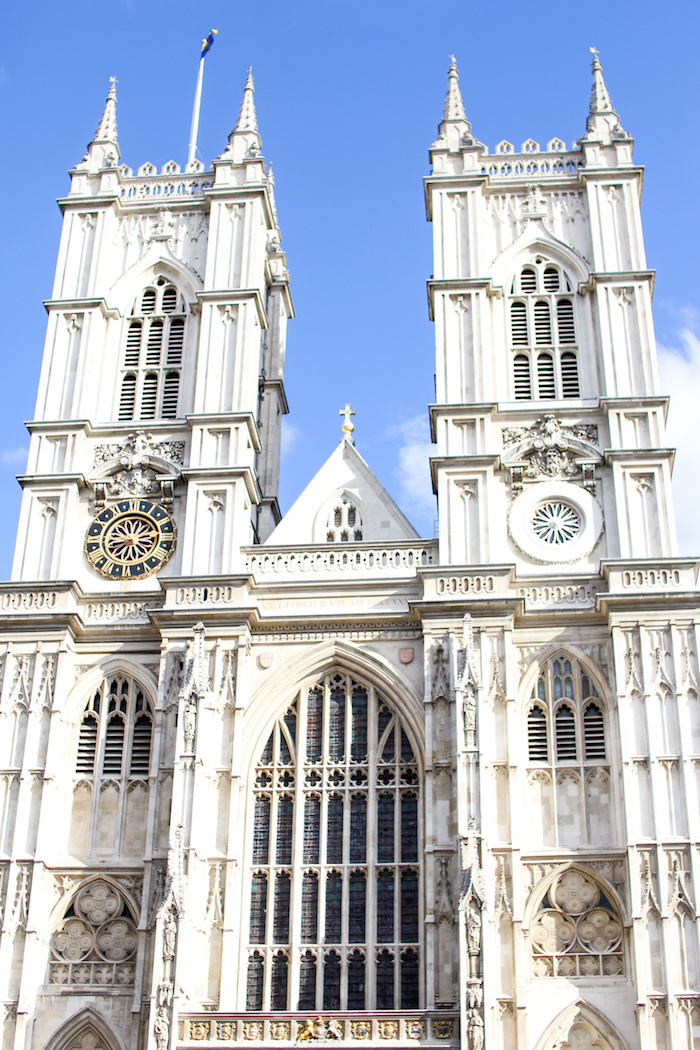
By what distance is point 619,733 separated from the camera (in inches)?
1058

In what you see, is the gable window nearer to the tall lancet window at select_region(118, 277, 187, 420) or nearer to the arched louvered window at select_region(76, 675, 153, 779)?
the tall lancet window at select_region(118, 277, 187, 420)

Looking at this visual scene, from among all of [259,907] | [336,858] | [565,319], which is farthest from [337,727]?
[565,319]

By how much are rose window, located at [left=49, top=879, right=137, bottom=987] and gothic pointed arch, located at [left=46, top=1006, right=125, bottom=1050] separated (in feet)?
2.06

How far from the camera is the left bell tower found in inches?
1203

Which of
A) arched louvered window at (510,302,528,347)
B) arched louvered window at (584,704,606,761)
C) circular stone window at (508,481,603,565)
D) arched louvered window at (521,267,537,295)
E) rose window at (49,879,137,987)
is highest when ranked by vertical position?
arched louvered window at (521,267,537,295)

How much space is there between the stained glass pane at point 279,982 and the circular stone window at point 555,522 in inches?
376

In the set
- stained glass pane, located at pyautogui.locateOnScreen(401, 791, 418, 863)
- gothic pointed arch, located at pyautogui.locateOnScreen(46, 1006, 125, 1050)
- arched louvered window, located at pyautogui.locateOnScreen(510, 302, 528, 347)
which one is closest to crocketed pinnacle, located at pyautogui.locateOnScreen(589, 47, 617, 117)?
arched louvered window, located at pyautogui.locateOnScreen(510, 302, 528, 347)

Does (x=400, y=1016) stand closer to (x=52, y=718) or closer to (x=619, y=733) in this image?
(x=619, y=733)

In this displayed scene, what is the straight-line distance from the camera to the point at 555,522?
2991 cm

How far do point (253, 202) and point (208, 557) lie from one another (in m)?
9.60

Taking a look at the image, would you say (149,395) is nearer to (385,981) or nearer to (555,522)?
(555,522)

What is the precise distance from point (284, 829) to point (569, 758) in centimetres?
570

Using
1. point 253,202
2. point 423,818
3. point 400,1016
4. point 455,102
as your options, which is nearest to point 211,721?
point 423,818

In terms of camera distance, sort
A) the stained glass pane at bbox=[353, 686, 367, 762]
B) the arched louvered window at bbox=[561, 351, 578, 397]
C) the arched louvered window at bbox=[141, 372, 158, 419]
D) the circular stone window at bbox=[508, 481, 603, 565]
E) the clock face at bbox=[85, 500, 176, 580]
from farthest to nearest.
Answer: the arched louvered window at bbox=[141, 372, 158, 419], the arched louvered window at bbox=[561, 351, 578, 397], the clock face at bbox=[85, 500, 176, 580], the circular stone window at bbox=[508, 481, 603, 565], the stained glass pane at bbox=[353, 686, 367, 762]
